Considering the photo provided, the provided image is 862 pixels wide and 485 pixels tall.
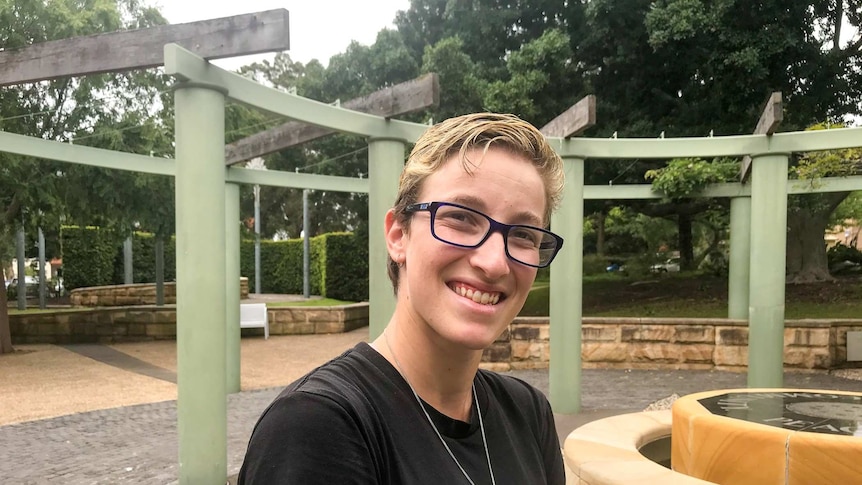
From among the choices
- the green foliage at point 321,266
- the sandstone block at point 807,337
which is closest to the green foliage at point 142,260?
the green foliage at point 321,266

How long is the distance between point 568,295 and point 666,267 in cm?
1655

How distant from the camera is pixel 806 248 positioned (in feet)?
46.8

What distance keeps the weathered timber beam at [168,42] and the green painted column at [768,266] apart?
532cm

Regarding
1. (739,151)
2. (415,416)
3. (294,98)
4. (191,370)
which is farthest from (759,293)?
(415,416)

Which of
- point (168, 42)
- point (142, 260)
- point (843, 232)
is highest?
point (168, 42)

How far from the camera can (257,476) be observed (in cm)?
81

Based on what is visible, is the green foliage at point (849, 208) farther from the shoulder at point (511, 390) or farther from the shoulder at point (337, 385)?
the shoulder at point (337, 385)

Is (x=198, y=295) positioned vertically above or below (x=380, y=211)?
below

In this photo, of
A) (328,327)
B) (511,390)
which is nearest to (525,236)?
(511,390)

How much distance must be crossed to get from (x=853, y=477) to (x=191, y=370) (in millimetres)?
3980

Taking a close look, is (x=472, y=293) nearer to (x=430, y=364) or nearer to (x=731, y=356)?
(x=430, y=364)

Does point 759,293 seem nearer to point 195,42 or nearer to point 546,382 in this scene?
point 546,382

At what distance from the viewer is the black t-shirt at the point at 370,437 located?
0.82 m

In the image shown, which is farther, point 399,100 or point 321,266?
point 321,266
